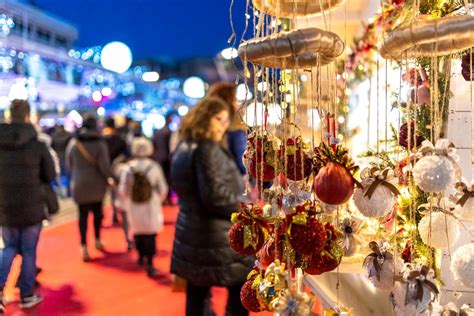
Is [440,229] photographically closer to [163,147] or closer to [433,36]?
[433,36]

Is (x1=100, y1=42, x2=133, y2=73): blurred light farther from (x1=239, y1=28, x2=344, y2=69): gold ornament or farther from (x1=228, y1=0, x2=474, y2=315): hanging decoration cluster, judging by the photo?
(x1=239, y1=28, x2=344, y2=69): gold ornament

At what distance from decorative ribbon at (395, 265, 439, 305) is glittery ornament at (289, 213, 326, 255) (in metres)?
0.32

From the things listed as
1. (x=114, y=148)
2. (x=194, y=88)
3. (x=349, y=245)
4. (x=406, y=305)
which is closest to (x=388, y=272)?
(x=406, y=305)

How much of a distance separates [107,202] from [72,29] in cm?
2507

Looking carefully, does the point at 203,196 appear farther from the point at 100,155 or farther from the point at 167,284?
the point at 100,155

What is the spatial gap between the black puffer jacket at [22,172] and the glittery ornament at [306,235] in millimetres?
2592

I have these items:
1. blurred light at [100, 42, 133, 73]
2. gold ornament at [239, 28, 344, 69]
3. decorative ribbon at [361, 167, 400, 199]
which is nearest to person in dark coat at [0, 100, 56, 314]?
gold ornament at [239, 28, 344, 69]

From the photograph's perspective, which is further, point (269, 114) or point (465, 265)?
point (269, 114)

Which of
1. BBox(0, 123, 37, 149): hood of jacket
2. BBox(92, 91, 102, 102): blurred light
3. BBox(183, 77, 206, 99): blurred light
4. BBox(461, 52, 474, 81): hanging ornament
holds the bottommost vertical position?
BBox(0, 123, 37, 149): hood of jacket

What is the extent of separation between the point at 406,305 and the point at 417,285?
0.07m

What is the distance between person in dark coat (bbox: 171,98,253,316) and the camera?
2.72m

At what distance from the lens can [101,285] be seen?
15.5 feet

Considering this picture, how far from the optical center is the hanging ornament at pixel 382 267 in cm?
167

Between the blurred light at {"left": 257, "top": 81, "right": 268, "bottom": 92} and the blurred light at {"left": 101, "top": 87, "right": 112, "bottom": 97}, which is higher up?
the blurred light at {"left": 101, "top": 87, "right": 112, "bottom": 97}
